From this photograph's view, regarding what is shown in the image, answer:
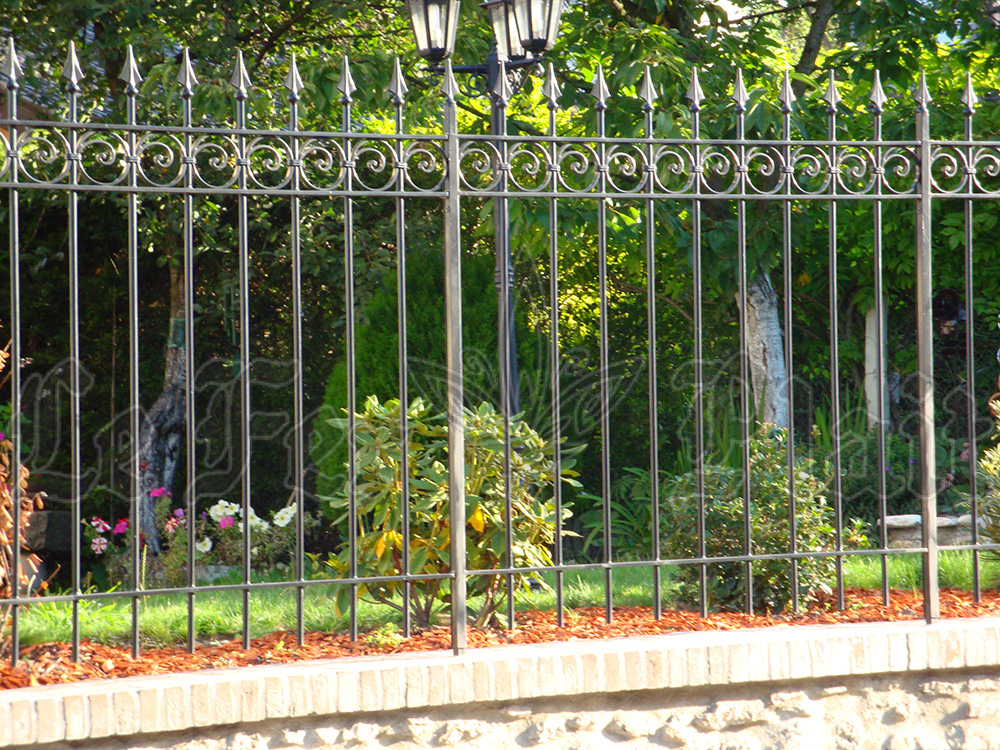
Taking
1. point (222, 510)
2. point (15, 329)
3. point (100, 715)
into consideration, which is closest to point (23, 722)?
point (100, 715)

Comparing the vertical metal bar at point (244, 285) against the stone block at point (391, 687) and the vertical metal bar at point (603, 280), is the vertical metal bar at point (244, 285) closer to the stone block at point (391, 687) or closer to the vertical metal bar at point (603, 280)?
the stone block at point (391, 687)

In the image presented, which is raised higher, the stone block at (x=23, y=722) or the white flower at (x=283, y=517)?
the white flower at (x=283, y=517)

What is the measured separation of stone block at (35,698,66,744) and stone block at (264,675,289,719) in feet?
1.98

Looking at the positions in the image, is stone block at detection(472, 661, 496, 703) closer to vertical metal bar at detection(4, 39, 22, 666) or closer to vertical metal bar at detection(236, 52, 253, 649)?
vertical metal bar at detection(236, 52, 253, 649)

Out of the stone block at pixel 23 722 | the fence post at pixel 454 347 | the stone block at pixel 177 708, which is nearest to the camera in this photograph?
the stone block at pixel 23 722

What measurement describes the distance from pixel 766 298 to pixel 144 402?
5.33 meters

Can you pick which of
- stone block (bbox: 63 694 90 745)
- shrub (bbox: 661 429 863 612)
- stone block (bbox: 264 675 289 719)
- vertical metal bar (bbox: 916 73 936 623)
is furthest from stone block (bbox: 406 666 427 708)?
vertical metal bar (bbox: 916 73 936 623)

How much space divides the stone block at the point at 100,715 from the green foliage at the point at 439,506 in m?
0.97

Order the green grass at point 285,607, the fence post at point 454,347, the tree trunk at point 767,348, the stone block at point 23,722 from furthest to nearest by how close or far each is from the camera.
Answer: the tree trunk at point 767,348
the green grass at point 285,607
the fence post at point 454,347
the stone block at point 23,722

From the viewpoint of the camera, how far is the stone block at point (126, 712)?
310cm

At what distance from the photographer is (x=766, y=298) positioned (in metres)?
7.85

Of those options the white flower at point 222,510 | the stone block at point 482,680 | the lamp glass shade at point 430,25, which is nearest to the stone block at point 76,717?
the stone block at point 482,680

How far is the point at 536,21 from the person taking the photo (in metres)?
5.14

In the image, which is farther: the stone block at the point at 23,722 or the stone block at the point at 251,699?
the stone block at the point at 251,699
